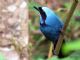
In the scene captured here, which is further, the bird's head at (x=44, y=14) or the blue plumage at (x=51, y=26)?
the blue plumage at (x=51, y=26)

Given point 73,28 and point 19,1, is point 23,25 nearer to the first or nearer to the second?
point 19,1

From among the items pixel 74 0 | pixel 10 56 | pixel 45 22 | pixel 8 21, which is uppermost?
pixel 74 0

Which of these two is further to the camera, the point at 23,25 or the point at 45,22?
the point at 23,25

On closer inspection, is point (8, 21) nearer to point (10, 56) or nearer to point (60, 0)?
point (10, 56)

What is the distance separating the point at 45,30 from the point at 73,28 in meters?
2.47

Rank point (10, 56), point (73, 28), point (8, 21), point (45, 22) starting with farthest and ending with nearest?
point (73, 28), point (8, 21), point (10, 56), point (45, 22)

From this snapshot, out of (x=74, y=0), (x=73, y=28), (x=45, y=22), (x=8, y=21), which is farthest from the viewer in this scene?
(x=73, y=28)

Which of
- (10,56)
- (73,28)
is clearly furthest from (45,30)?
(73,28)

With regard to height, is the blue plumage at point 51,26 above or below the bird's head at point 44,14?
below

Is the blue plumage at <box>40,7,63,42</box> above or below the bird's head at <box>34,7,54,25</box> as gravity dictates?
below

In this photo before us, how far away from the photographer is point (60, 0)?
4.96 meters

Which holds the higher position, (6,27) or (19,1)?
(19,1)

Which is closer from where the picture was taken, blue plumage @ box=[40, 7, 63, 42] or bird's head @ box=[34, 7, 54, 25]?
bird's head @ box=[34, 7, 54, 25]

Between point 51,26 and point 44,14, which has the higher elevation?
point 44,14
